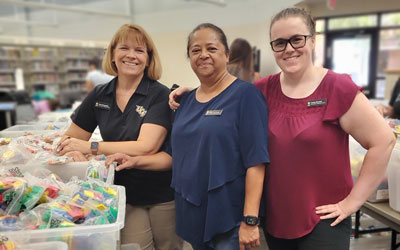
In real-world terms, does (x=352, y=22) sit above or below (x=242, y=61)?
above

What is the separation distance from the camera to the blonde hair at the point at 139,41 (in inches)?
60.4

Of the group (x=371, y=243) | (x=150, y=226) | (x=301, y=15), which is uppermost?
(x=301, y=15)

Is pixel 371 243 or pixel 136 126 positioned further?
pixel 371 243

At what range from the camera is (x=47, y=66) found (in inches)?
379

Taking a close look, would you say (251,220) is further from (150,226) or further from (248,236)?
(150,226)

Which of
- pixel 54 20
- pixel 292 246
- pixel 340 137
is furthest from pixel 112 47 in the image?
pixel 54 20

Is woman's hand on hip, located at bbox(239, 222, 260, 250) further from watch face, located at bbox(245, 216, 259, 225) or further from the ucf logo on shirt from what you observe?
the ucf logo on shirt

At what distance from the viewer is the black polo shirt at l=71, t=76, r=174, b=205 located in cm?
153

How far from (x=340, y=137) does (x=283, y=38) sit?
0.43 meters

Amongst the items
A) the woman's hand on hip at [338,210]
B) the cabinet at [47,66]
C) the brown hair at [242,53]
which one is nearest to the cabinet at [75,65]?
the cabinet at [47,66]

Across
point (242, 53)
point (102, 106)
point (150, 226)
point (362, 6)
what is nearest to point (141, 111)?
point (102, 106)

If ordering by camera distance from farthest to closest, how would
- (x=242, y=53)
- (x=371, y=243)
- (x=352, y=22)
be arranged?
(x=352, y=22) → (x=242, y=53) → (x=371, y=243)

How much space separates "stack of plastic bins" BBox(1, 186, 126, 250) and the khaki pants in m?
0.71

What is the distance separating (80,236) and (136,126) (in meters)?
0.73
